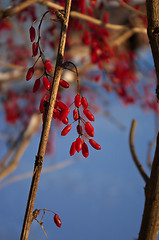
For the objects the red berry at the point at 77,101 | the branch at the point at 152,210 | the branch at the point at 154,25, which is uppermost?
the branch at the point at 154,25

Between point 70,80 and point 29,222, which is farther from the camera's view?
point 70,80

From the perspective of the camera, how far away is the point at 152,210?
A: 0.54 meters

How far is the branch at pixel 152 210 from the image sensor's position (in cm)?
54

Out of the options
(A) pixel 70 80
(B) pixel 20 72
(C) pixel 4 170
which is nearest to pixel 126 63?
(A) pixel 70 80

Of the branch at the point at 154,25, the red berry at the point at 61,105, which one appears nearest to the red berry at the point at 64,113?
the red berry at the point at 61,105

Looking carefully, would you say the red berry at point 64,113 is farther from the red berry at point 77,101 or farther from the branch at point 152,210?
the branch at point 152,210

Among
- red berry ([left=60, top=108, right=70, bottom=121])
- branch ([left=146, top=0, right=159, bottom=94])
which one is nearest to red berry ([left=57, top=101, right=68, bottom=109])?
red berry ([left=60, top=108, right=70, bottom=121])

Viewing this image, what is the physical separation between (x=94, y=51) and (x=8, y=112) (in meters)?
2.43

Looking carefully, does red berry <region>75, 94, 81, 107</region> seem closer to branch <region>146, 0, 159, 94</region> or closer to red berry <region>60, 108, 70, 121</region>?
red berry <region>60, 108, 70, 121</region>

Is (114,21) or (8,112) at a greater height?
(114,21)

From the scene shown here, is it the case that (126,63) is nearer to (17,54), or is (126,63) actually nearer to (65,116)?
(17,54)

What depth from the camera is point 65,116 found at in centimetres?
48

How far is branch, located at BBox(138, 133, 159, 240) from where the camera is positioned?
21.1 inches

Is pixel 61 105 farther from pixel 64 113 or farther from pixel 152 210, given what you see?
pixel 152 210
